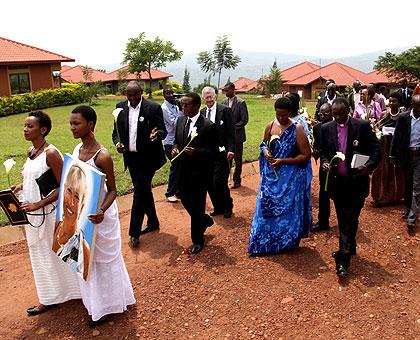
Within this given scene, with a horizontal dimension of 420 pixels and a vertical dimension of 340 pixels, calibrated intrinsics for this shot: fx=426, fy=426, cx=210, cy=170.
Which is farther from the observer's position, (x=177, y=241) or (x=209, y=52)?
(x=209, y=52)

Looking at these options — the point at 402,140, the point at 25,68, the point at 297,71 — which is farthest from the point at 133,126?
the point at 297,71

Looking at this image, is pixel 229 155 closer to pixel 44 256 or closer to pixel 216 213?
pixel 216 213

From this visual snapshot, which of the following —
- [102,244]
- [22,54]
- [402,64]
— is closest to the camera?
[102,244]

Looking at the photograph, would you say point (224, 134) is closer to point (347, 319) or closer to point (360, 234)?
point (360, 234)

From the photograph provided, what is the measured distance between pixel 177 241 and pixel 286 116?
2171 mm

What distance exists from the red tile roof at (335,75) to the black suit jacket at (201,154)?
43.8 meters

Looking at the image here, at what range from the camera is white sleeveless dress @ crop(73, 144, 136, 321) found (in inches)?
141

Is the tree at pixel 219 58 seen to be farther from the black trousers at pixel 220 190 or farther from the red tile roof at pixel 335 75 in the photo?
the black trousers at pixel 220 190

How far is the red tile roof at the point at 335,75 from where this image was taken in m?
46.7

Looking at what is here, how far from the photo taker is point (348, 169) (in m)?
4.34

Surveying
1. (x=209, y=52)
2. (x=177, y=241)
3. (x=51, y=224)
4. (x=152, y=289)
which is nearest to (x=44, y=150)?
(x=51, y=224)

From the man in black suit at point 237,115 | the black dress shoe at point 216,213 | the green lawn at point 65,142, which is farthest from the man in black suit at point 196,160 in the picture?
the green lawn at point 65,142

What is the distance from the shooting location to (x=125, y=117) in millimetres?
5383

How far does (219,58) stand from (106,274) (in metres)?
57.9
